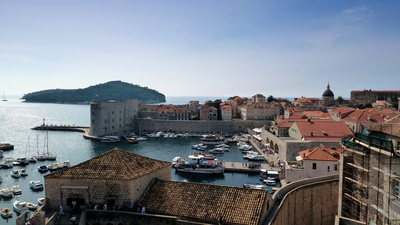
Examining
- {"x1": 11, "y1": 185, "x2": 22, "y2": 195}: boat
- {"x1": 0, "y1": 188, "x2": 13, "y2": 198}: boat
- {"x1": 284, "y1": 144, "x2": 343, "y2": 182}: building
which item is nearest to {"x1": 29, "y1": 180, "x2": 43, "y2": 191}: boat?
→ {"x1": 11, "y1": 185, "x2": 22, "y2": 195}: boat

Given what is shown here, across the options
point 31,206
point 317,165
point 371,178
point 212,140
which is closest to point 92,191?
point 371,178

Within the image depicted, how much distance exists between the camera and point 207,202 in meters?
13.4

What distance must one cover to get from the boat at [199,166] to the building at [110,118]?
34.3 m

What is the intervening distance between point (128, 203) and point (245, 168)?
24.5m

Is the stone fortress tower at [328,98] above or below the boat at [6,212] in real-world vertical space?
above

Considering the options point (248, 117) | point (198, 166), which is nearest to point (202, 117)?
Result: point (248, 117)

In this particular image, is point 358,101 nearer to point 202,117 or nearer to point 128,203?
point 202,117

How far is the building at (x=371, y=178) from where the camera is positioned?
9867 mm

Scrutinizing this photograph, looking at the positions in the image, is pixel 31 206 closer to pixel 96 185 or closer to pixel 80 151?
pixel 96 185

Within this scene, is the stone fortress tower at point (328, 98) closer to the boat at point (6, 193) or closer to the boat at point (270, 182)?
the boat at point (270, 182)

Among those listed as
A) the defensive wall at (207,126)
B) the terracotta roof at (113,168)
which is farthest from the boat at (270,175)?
the defensive wall at (207,126)

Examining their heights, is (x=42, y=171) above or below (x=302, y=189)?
below

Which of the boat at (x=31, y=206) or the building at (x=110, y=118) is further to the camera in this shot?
the building at (x=110, y=118)

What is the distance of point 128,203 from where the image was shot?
45.7 feet
